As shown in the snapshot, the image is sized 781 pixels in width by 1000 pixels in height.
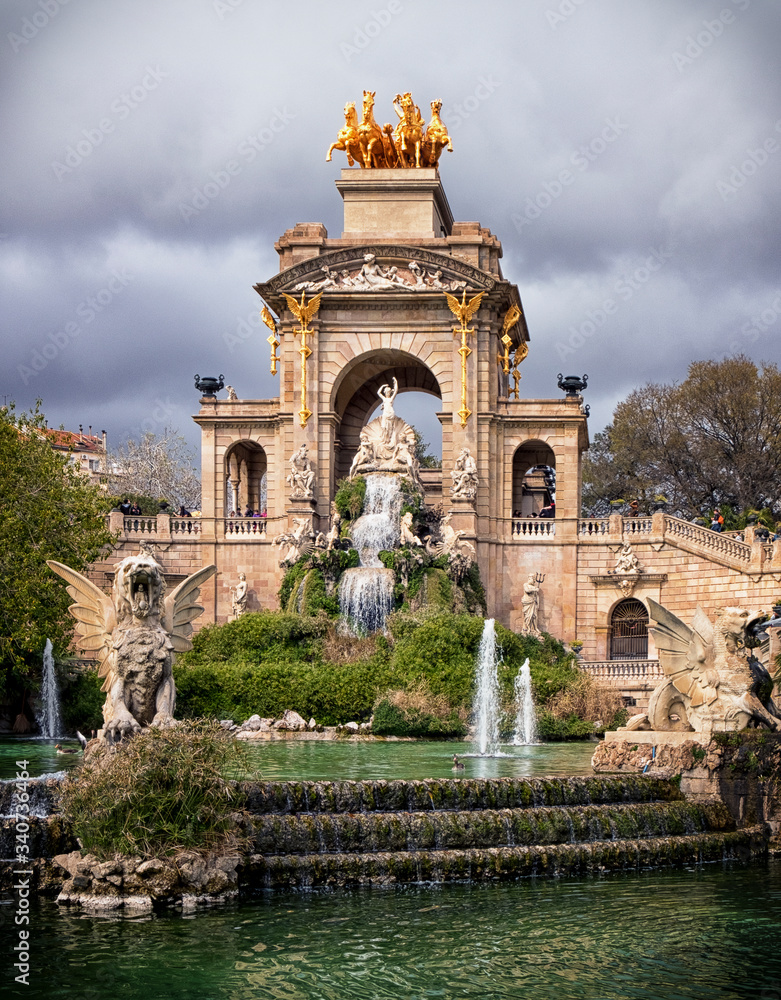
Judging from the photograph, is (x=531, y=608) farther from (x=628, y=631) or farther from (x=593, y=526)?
(x=628, y=631)

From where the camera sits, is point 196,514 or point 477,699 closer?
point 477,699

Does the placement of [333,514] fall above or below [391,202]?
below

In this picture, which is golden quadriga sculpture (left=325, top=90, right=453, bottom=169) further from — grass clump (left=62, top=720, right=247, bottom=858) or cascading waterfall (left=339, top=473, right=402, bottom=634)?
grass clump (left=62, top=720, right=247, bottom=858)

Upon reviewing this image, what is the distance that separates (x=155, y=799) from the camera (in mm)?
15328

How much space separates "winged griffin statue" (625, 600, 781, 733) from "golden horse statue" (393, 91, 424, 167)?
95.7ft

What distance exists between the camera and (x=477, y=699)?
33.2 metres

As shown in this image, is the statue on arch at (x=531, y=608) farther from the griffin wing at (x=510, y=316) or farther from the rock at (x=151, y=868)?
the rock at (x=151, y=868)

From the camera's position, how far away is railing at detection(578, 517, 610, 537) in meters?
43.2

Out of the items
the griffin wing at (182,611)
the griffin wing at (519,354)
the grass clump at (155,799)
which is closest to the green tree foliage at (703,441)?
the griffin wing at (519,354)

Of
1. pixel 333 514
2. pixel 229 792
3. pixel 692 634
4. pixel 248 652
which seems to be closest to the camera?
pixel 229 792

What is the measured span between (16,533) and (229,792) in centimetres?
1795

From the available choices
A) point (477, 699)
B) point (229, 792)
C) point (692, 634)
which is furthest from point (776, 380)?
point (229, 792)

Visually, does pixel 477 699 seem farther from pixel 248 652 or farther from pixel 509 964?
pixel 509 964

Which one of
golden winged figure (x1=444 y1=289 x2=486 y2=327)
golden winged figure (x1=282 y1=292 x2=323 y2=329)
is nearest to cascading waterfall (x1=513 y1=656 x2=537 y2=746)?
golden winged figure (x1=444 y1=289 x2=486 y2=327)
